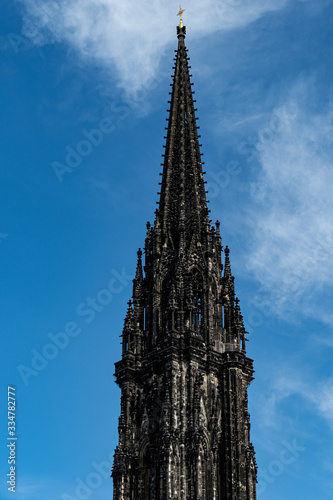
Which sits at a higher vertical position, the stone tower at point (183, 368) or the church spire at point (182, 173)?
the church spire at point (182, 173)

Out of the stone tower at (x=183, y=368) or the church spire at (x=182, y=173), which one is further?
the church spire at (x=182, y=173)

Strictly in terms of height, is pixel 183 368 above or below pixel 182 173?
below

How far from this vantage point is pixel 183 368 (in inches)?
2677

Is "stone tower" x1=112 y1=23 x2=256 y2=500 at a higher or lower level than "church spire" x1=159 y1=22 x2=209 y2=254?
lower

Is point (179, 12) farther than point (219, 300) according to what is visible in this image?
Yes

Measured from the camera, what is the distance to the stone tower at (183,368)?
213 ft

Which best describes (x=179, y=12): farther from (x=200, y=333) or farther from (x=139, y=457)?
(x=139, y=457)

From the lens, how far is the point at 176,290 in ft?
235

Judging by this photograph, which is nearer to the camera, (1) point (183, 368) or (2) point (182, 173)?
(1) point (183, 368)

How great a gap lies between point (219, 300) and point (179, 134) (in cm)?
1583

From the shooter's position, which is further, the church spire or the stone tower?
the church spire

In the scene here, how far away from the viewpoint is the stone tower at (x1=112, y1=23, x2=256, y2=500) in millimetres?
64812

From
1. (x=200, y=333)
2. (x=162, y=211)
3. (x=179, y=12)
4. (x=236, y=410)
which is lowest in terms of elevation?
(x=236, y=410)

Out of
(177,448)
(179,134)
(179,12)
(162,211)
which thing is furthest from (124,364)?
(179,12)
